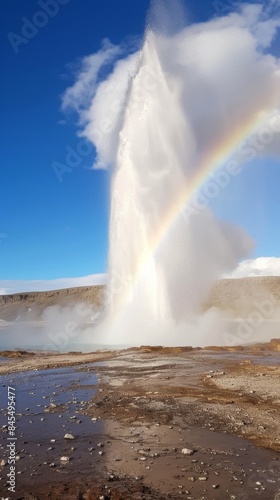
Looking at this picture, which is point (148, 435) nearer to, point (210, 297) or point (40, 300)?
point (210, 297)

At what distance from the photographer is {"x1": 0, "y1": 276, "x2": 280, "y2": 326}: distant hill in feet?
269

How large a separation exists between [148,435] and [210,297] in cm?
8080

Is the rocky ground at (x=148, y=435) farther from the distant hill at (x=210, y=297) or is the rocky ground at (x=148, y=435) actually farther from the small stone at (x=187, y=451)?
the distant hill at (x=210, y=297)

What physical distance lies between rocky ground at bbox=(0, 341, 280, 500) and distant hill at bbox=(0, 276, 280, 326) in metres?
62.0

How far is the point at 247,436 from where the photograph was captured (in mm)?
6895

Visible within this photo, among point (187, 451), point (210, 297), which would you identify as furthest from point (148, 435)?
point (210, 297)

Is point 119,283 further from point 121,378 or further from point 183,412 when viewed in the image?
point 183,412

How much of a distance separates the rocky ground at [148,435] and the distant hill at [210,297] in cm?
6203

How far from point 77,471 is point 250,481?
2384 mm

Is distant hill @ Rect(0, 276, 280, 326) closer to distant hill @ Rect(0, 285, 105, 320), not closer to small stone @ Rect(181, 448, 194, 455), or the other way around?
distant hill @ Rect(0, 285, 105, 320)

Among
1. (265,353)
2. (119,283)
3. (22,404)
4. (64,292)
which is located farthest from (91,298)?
(22,404)

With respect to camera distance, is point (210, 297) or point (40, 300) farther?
point (40, 300)

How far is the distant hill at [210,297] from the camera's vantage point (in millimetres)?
82062

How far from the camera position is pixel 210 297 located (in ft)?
282
